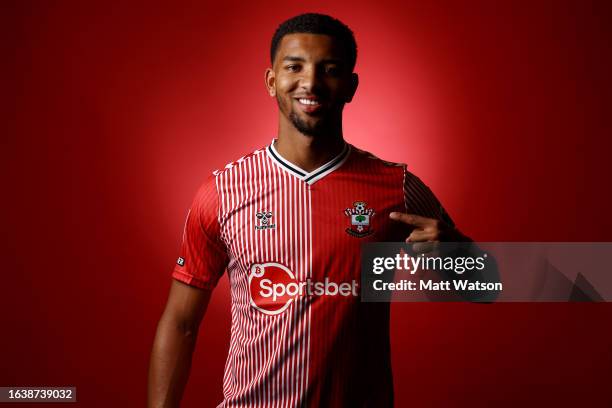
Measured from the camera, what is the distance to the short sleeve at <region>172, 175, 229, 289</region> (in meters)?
1.53

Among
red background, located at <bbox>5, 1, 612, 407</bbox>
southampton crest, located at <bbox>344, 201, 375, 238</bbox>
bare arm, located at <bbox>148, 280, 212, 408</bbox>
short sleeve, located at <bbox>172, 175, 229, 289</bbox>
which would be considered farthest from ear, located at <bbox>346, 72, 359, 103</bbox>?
red background, located at <bbox>5, 1, 612, 407</bbox>

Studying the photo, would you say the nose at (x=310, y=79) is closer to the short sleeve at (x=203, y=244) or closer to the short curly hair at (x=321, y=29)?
the short curly hair at (x=321, y=29)

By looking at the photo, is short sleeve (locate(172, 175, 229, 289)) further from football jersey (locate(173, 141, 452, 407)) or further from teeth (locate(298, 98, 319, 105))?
teeth (locate(298, 98, 319, 105))

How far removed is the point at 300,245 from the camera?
1.48 metres

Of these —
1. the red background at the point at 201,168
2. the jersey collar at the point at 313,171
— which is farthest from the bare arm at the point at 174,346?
the red background at the point at 201,168

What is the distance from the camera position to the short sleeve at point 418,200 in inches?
61.5

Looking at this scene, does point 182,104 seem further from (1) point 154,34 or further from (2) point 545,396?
(2) point 545,396

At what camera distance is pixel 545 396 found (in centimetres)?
246

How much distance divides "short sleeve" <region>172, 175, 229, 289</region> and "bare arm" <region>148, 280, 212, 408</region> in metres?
0.03

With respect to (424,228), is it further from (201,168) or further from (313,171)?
(201,168)

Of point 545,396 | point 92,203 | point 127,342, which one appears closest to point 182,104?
point 92,203

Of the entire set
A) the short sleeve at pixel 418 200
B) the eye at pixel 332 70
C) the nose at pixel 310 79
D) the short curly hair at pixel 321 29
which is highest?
the short curly hair at pixel 321 29

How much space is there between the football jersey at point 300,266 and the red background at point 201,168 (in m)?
0.95

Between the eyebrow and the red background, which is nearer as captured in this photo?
the eyebrow
